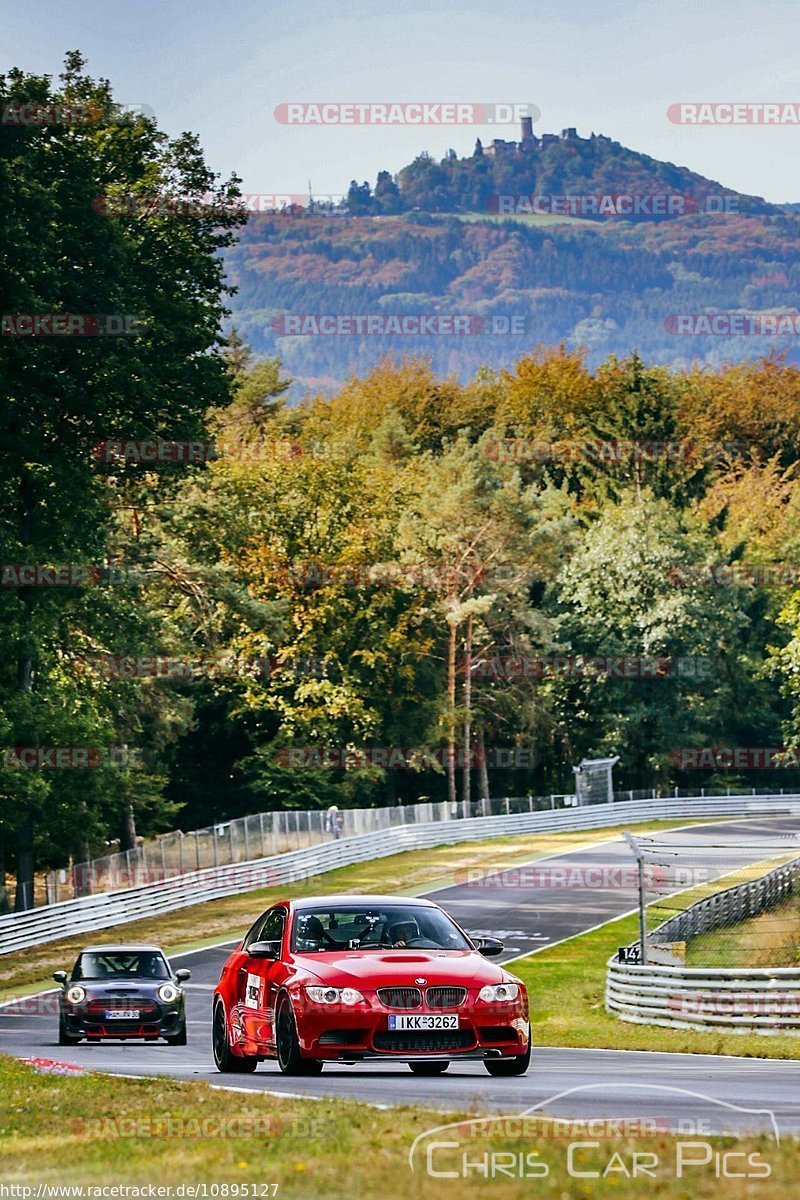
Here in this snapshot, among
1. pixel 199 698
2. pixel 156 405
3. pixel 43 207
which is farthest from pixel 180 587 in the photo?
pixel 43 207

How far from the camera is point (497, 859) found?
209ft

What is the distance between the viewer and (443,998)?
14.0 metres

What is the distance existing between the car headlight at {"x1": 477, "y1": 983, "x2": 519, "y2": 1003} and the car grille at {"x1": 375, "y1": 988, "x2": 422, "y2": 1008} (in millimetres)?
473

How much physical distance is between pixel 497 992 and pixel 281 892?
136 feet

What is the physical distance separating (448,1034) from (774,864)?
48.0 m

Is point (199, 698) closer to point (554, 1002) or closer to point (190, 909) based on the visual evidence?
point (190, 909)

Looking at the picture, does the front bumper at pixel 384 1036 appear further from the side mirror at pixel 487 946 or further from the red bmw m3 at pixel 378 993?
the side mirror at pixel 487 946

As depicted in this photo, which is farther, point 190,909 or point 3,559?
point 190,909

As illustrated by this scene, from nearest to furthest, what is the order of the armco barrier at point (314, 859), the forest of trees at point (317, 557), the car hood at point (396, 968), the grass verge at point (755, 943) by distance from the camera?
1. the car hood at point (396, 968)
2. the grass verge at point (755, 943)
3. the forest of trees at point (317, 557)
4. the armco barrier at point (314, 859)

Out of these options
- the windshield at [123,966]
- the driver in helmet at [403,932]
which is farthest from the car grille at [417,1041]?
the windshield at [123,966]

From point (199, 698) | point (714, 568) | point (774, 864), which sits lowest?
point (774, 864)

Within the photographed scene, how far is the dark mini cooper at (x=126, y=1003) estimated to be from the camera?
22828 mm

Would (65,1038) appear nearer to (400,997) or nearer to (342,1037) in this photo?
(342,1037)

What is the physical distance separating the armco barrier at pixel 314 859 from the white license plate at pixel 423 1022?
30.4 metres
